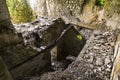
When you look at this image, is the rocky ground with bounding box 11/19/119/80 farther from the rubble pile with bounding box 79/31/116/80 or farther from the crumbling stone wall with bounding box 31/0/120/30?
the crumbling stone wall with bounding box 31/0/120/30

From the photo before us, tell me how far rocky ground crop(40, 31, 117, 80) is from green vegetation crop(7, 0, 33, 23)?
4459 mm

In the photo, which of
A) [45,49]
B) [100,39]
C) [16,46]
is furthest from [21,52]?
[100,39]

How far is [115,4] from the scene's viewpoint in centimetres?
612

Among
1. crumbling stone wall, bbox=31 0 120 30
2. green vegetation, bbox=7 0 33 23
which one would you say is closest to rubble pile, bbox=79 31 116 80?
crumbling stone wall, bbox=31 0 120 30

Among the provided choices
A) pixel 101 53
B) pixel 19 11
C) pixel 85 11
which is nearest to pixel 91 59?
pixel 101 53

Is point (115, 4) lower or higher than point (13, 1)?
lower

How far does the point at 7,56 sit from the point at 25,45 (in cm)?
72

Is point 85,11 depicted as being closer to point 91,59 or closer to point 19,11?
point 91,59

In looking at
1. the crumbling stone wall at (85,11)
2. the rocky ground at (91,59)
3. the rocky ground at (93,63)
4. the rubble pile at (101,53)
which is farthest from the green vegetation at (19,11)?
the rocky ground at (93,63)

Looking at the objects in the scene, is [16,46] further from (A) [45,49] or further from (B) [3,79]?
(B) [3,79]

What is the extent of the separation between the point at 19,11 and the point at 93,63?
5.57m

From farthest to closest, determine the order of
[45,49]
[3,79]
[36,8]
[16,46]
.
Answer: [36,8] < [45,49] < [16,46] < [3,79]

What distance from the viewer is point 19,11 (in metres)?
8.71

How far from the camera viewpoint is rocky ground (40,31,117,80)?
3979 millimetres
